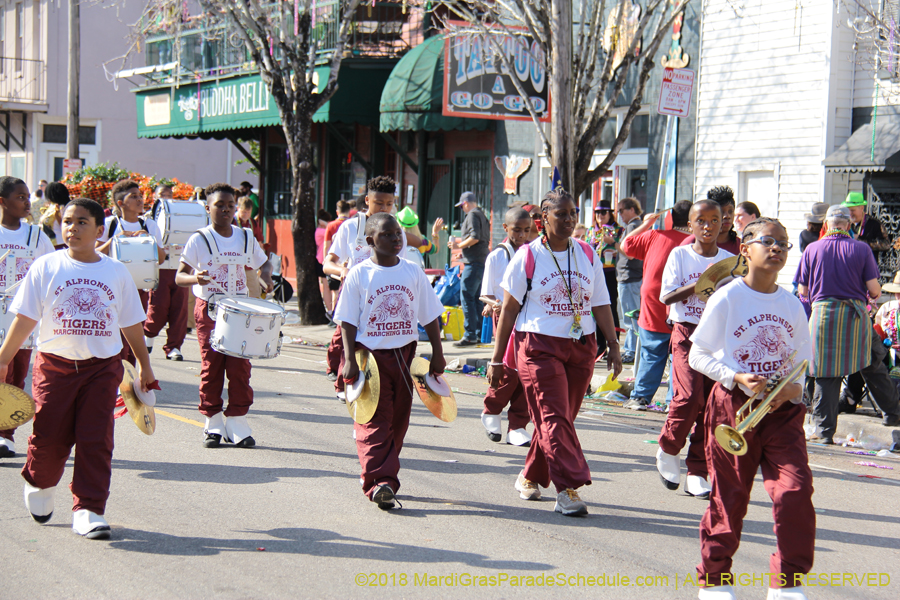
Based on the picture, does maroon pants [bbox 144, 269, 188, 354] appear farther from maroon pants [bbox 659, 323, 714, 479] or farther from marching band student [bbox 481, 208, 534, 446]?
maroon pants [bbox 659, 323, 714, 479]

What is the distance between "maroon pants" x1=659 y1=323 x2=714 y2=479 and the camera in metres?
6.25

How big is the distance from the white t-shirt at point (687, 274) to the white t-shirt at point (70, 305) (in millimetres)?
3549

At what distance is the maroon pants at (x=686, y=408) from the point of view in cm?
625

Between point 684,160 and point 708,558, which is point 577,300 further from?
point 684,160

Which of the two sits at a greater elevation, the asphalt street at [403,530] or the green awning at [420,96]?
the green awning at [420,96]

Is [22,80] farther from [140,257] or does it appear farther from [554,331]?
[554,331]

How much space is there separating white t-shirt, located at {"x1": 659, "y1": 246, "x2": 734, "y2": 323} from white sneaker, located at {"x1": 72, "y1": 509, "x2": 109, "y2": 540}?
12.3ft

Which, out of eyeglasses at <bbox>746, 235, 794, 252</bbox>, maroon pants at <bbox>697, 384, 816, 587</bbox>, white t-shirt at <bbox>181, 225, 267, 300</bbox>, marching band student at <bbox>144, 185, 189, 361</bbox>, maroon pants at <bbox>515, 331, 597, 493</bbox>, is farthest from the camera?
marching band student at <bbox>144, 185, 189, 361</bbox>

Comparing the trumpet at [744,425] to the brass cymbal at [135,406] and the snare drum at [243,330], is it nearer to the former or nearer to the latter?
the brass cymbal at [135,406]

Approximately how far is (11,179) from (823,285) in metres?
6.71

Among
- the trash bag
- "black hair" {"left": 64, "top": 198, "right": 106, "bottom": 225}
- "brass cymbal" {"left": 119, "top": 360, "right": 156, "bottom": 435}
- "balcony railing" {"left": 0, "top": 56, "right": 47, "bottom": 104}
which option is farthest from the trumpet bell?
"balcony railing" {"left": 0, "top": 56, "right": 47, "bottom": 104}

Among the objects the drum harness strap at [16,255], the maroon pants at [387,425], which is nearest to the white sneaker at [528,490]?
the maroon pants at [387,425]

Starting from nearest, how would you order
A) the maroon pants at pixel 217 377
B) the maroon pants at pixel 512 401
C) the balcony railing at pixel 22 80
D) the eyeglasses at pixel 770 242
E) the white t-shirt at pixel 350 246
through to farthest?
the eyeglasses at pixel 770 242 < the maroon pants at pixel 217 377 < the maroon pants at pixel 512 401 < the white t-shirt at pixel 350 246 < the balcony railing at pixel 22 80

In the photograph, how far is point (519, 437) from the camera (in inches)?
305
